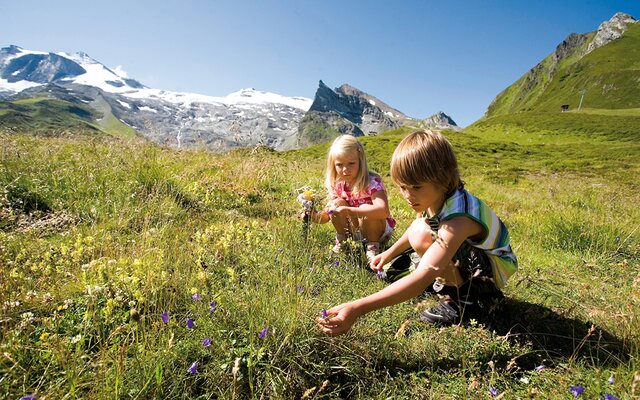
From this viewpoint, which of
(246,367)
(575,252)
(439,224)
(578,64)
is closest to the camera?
(246,367)

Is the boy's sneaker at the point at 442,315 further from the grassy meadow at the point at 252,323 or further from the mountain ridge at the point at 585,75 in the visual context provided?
the mountain ridge at the point at 585,75

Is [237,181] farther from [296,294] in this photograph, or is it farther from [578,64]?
[578,64]

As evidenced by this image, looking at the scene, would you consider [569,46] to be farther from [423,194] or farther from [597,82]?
[423,194]

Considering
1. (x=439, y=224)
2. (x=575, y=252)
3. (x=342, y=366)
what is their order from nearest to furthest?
(x=342, y=366) → (x=439, y=224) → (x=575, y=252)

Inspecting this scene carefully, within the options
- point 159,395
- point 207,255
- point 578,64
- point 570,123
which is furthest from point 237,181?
point 578,64

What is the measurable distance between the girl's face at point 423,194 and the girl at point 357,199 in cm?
138

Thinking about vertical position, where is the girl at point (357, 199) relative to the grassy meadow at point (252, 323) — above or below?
above

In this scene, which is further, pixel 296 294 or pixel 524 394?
pixel 296 294

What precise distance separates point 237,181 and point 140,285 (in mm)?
4782

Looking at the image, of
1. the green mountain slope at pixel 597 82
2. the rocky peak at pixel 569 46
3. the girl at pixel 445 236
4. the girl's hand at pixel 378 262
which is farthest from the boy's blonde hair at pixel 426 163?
the rocky peak at pixel 569 46

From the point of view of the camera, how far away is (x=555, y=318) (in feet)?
10.0

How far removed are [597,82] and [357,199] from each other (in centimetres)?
12346

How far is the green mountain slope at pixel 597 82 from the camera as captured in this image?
84250mm

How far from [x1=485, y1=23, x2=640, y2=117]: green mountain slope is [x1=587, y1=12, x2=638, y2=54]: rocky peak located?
Result: 5535 mm
